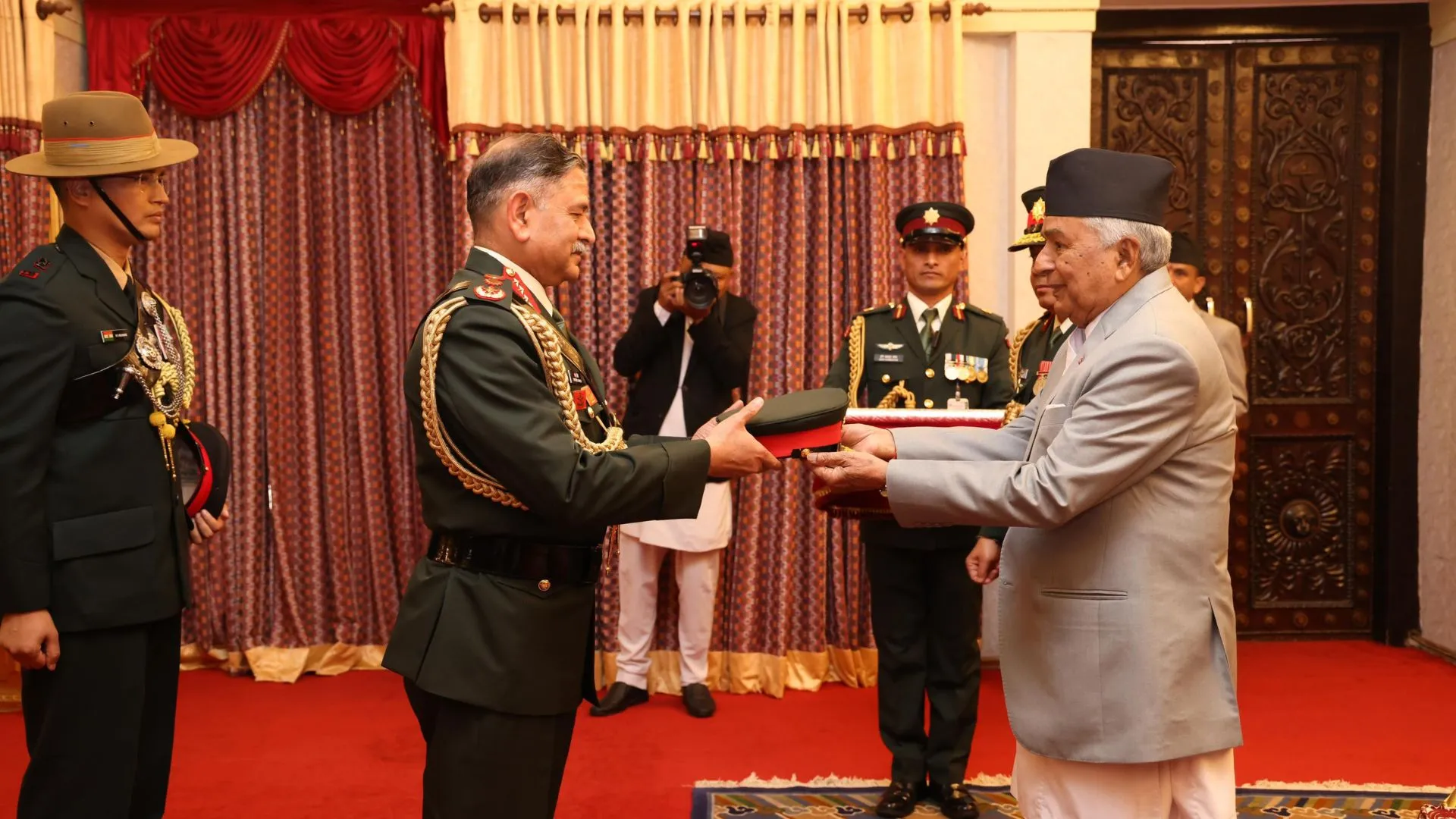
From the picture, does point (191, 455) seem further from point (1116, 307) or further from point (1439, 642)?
point (1439, 642)

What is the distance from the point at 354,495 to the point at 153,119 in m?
1.68

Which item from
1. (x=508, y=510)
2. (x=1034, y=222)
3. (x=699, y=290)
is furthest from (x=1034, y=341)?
(x=508, y=510)

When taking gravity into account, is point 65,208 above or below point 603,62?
below

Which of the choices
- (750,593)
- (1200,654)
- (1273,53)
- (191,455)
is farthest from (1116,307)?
(1273,53)

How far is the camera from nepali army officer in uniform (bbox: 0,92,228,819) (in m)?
2.18

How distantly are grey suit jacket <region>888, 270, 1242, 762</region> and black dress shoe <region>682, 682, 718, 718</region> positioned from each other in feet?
7.98

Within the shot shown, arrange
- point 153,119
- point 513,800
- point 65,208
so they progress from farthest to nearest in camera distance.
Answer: point 153,119
point 65,208
point 513,800

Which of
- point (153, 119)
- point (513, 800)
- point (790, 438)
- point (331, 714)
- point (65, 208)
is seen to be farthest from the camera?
point (153, 119)

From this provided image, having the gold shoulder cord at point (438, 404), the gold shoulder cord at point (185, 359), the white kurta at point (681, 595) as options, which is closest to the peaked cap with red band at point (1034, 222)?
the white kurta at point (681, 595)

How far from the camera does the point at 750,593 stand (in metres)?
4.67

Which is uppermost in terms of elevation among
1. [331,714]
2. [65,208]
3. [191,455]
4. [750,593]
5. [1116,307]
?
[65,208]

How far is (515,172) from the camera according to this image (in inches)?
80.4

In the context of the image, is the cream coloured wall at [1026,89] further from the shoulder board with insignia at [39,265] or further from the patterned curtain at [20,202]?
the patterned curtain at [20,202]

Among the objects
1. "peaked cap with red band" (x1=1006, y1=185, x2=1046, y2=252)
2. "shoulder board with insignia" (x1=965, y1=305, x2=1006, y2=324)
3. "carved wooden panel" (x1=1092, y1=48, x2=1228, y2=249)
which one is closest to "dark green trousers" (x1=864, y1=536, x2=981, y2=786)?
"shoulder board with insignia" (x1=965, y1=305, x2=1006, y2=324)
